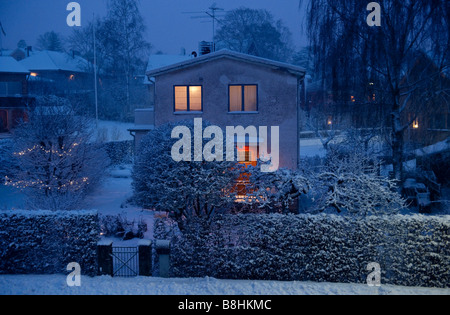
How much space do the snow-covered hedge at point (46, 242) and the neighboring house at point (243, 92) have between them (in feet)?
28.9

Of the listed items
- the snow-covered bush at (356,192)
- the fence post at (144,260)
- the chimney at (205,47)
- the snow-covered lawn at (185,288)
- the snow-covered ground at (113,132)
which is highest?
the chimney at (205,47)

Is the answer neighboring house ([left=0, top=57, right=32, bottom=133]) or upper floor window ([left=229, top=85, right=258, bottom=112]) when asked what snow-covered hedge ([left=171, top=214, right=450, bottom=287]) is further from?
neighboring house ([left=0, top=57, right=32, bottom=133])

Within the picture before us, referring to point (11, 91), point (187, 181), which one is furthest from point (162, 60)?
point (187, 181)

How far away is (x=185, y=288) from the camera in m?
8.88

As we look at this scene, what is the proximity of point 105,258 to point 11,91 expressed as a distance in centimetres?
3554

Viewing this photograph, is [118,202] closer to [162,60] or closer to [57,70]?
[162,60]

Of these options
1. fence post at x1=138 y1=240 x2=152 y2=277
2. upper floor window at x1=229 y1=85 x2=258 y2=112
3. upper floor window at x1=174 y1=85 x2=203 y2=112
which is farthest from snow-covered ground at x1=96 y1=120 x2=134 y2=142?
fence post at x1=138 y1=240 x2=152 y2=277

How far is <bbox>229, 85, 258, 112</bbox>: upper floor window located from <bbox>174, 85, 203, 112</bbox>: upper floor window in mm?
1522

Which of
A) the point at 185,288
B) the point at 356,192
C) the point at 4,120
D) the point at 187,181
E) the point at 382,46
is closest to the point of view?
the point at 185,288

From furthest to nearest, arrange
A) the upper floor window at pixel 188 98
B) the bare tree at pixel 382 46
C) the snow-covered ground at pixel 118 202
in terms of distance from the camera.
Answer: the upper floor window at pixel 188 98 → the bare tree at pixel 382 46 → the snow-covered ground at pixel 118 202

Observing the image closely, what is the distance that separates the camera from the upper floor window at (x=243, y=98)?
1747cm

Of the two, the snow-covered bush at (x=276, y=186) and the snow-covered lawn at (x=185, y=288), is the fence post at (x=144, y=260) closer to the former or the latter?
the snow-covered lawn at (x=185, y=288)

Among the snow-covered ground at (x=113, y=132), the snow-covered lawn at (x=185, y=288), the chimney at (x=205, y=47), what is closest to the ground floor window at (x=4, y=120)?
the snow-covered ground at (x=113, y=132)

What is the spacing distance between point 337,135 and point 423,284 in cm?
2068
